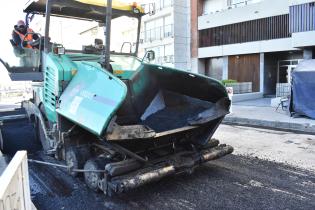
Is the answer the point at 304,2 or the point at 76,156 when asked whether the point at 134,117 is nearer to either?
the point at 76,156

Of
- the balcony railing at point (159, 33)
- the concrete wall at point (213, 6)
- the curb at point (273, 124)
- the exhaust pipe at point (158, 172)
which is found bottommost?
the curb at point (273, 124)

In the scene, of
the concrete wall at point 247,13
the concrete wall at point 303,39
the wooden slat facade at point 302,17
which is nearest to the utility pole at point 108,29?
the wooden slat facade at point 302,17

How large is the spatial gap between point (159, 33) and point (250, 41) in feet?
36.8

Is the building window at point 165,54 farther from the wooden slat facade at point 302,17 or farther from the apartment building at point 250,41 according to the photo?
the wooden slat facade at point 302,17

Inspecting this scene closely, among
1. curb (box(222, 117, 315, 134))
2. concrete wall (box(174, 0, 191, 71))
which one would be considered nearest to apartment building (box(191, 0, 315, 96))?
concrete wall (box(174, 0, 191, 71))

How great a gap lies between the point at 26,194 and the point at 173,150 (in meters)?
2.60

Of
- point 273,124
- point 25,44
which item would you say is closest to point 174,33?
point 273,124

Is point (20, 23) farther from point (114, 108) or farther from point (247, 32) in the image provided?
point (247, 32)

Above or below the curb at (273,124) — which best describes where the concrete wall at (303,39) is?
above

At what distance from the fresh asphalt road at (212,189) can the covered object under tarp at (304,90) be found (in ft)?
20.1

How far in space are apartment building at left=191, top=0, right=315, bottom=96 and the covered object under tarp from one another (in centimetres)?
841

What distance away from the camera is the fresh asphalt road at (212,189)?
4109mm

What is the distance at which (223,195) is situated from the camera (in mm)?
4336

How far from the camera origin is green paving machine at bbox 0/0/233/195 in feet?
13.0
